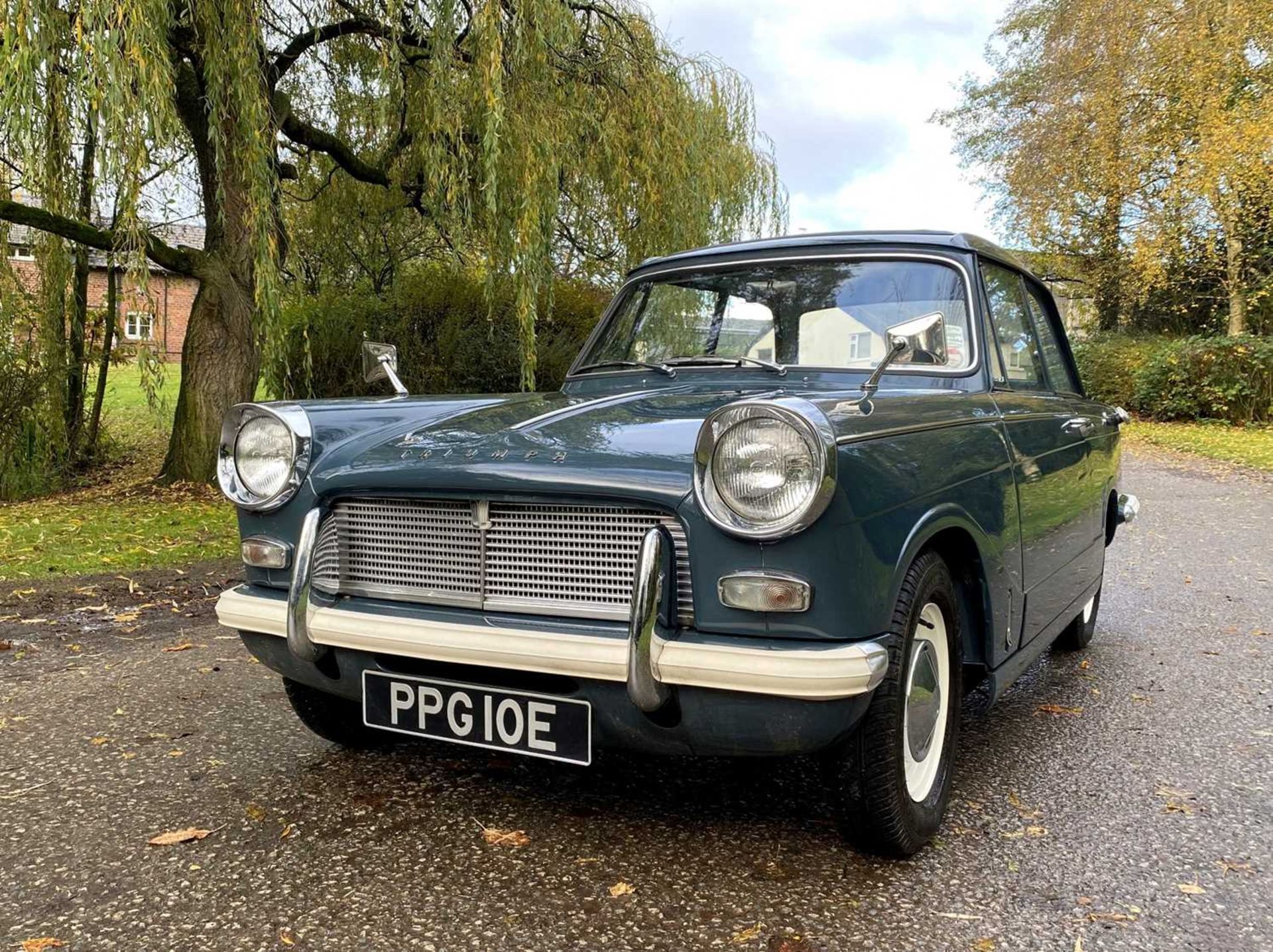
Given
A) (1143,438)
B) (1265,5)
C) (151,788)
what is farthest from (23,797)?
(1265,5)

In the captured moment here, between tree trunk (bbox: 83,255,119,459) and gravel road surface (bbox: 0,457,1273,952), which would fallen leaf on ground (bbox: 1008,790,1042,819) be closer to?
gravel road surface (bbox: 0,457,1273,952)

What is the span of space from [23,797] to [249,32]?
18.0 ft

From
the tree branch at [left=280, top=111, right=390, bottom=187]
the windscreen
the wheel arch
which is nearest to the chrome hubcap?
the wheel arch

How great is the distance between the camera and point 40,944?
1.95 m

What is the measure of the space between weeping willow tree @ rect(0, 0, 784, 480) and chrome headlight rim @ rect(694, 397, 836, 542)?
4.95m

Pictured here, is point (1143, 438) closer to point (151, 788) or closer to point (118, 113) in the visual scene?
point (118, 113)

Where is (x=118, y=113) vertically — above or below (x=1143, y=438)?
above

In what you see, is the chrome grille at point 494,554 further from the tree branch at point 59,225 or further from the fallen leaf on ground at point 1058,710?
the tree branch at point 59,225

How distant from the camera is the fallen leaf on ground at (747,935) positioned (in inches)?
77.8

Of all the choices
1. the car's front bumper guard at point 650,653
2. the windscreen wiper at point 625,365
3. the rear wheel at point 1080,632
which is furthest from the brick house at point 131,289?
the rear wheel at point 1080,632

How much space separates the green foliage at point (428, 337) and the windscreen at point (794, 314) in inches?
329

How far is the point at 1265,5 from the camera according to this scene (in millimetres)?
16438

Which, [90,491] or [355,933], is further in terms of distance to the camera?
[90,491]

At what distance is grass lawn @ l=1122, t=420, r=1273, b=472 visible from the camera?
13.0m
